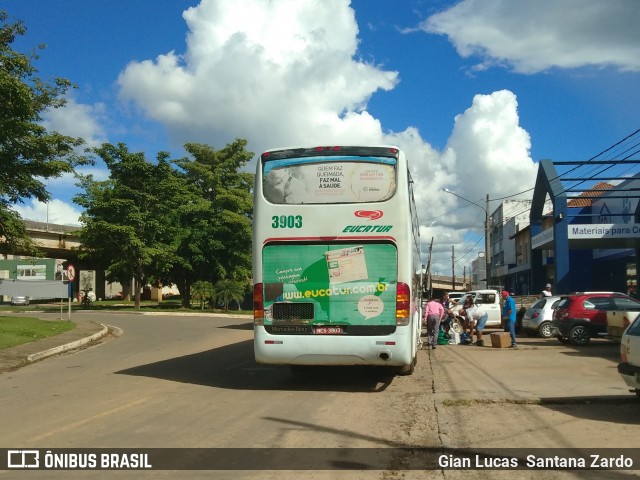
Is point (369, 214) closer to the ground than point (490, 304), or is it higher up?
higher up

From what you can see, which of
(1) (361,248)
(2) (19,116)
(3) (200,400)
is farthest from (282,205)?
(2) (19,116)

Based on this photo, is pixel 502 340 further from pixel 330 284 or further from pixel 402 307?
pixel 330 284

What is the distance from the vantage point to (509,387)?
1059cm

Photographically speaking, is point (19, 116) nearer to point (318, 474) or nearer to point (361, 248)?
point (361, 248)

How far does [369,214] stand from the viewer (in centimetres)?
1001

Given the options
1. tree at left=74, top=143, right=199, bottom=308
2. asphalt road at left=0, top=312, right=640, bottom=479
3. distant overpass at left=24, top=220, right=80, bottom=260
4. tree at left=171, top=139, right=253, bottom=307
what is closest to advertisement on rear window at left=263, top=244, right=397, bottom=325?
asphalt road at left=0, top=312, right=640, bottom=479

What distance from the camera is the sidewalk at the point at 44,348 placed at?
14758 mm

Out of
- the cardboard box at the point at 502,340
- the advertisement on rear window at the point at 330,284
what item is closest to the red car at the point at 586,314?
the cardboard box at the point at 502,340

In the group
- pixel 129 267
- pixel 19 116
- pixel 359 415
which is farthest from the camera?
pixel 129 267

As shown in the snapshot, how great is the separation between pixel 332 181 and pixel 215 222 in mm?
38128

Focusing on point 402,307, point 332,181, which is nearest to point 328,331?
point 402,307

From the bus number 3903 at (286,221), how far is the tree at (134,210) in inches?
1343

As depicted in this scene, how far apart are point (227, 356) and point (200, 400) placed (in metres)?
6.64

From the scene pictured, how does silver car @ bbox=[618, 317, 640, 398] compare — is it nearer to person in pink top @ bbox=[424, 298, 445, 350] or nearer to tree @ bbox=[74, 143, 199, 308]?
person in pink top @ bbox=[424, 298, 445, 350]
